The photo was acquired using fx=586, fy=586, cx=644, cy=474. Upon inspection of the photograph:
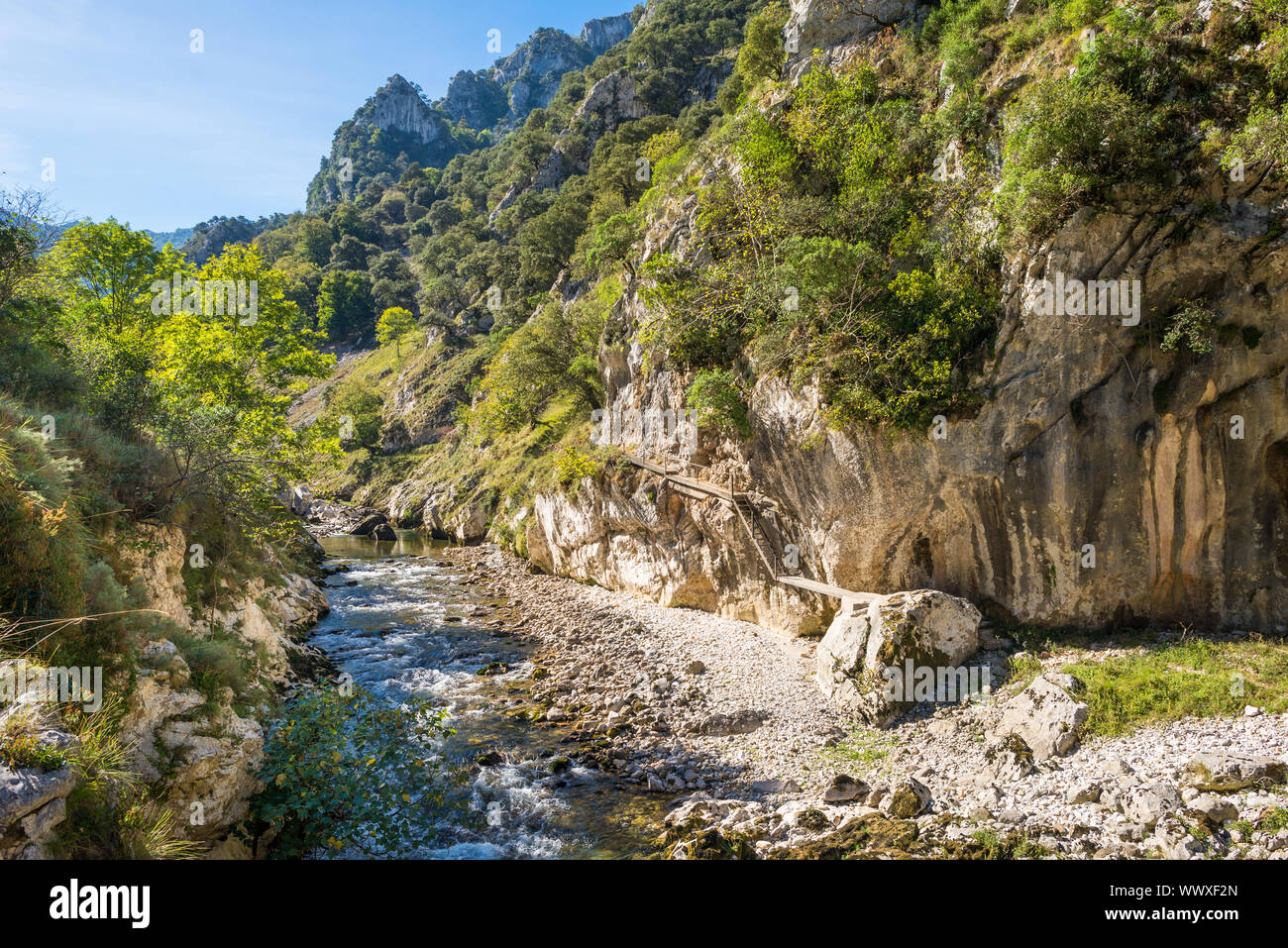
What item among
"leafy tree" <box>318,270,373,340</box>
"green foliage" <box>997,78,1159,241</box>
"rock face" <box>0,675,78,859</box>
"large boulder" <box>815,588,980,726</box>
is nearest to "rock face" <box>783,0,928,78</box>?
"green foliage" <box>997,78,1159,241</box>

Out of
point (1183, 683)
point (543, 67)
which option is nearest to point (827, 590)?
point (1183, 683)

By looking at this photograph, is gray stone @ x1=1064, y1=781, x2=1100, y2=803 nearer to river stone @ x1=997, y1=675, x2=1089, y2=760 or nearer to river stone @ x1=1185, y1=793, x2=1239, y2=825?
river stone @ x1=997, y1=675, x2=1089, y2=760

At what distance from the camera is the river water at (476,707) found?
10.3 metres

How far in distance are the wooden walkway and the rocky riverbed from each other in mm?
1841

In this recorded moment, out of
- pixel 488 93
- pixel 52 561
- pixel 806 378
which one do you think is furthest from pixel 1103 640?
pixel 488 93

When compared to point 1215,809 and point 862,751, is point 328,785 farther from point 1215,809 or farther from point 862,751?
point 1215,809

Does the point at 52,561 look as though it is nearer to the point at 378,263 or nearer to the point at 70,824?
the point at 70,824

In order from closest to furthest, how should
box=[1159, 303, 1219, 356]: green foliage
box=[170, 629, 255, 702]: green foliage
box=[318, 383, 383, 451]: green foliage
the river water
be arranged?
box=[170, 629, 255, 702]: green foliage < the river water < box=[1159, 303, 1219, 356]: green foliage < box=[318, 383, 383, 451]: green foliage

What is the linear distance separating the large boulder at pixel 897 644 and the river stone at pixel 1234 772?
14.8 ft

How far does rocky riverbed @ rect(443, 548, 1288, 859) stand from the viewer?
820cm

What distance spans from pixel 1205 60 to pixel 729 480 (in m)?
14.2

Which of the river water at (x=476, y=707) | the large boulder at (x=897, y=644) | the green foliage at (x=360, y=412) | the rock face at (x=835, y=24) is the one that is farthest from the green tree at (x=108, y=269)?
the green foliage at (x=360, y=412)

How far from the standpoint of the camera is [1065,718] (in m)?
10.2
